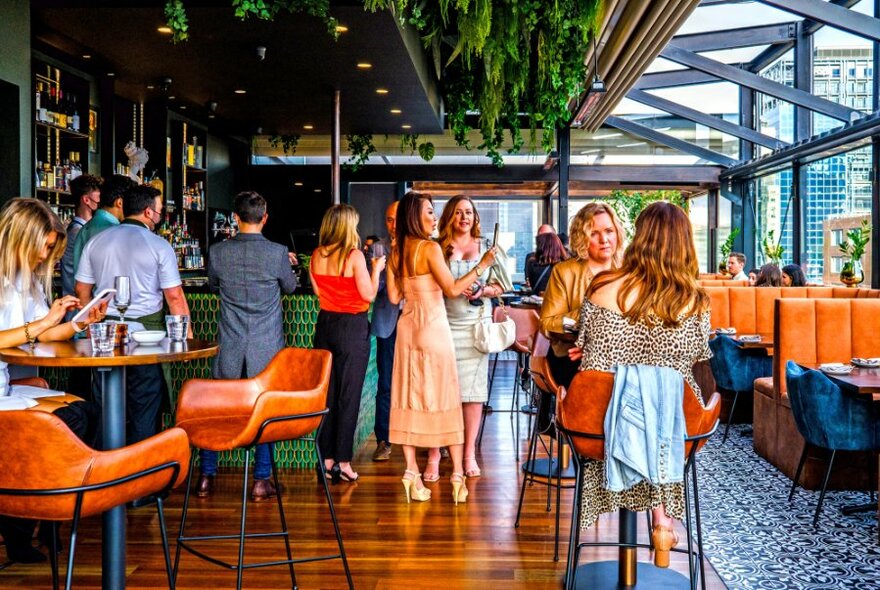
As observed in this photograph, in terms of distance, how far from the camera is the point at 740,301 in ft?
26.6

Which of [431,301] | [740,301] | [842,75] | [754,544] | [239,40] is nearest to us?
[754,544]

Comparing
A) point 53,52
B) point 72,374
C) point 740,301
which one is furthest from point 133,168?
point 740,301

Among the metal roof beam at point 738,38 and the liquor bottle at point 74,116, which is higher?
the metal roof beam at point 738,38

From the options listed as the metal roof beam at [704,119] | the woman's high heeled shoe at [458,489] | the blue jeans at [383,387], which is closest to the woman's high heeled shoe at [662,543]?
the woman's high heeled shoe at [458,489]

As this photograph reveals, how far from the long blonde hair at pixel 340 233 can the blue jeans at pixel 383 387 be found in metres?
1.10

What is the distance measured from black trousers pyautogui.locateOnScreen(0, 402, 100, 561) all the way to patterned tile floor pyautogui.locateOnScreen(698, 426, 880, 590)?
9.70 ft

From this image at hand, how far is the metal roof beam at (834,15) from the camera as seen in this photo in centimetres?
894

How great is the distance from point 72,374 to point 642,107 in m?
11.8

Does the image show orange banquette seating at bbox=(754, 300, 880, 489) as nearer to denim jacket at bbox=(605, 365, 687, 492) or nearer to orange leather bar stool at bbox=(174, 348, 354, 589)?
denim jacket at bbox=(605, 365, 687, 492)

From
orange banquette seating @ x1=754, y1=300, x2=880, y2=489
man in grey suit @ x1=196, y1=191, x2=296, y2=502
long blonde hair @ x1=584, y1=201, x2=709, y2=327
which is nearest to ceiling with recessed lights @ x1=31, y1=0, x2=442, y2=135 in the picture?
man in grey suit @ x1=196, y1=191, x2=296, y2=502

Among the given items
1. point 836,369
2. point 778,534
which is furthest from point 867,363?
point 778,534

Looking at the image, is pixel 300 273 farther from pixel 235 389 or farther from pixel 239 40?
pixel 235 389

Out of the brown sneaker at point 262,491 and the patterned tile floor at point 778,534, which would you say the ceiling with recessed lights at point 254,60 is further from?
the patterned tile floor at point 778,534

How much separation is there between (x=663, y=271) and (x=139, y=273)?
2.88 meters
